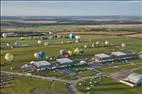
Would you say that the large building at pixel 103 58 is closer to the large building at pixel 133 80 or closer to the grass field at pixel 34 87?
the large building at pixel 133 80

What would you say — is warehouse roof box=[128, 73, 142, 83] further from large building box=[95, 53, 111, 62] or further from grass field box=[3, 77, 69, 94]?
large building box=[95, 53, 111, 62]

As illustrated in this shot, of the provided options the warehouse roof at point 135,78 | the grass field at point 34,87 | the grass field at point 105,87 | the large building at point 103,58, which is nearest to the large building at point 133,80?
the warehouse roof at point 135,78

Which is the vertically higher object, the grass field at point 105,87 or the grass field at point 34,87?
the grass field at point 105,87

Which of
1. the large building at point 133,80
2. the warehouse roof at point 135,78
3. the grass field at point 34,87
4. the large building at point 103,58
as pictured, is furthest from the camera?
the large building at point 103,58

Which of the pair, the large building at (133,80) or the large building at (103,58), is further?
the large building at (103,58)

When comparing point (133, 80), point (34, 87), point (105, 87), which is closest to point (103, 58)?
point (133, 80)

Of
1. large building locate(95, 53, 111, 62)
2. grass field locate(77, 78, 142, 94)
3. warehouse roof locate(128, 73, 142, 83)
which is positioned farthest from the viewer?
large building locate(95, 53, 111, 62)

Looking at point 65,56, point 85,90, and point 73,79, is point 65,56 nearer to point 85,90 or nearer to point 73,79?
point 73,79

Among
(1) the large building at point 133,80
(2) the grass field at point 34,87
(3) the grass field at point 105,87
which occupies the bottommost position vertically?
(2) the grass field at point 34,87

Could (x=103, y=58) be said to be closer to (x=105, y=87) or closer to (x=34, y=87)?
(x=105, y=87)

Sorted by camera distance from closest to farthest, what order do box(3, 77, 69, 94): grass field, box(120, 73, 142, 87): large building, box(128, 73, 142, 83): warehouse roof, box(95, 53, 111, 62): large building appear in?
box(3, 77, 69, 94): grass field → box(120, 73, 142, 87): large building → box(128, 73, 142, 83): warehouse roof → box(95, 53, 111, 62): large building

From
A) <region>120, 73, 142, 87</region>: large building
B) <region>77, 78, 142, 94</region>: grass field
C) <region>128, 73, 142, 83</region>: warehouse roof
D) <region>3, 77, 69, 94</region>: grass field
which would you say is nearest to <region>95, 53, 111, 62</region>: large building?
<region>77, 78, 142, 94</region>: grass field

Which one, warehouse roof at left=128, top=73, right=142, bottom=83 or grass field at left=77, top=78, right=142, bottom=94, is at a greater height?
warehouse roof at left=128, top=73, right=142, bottom=83
